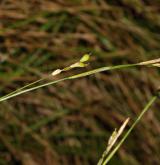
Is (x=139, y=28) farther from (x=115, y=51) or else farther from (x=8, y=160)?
(x=8, y=160)

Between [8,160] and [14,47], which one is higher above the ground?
[14,47]

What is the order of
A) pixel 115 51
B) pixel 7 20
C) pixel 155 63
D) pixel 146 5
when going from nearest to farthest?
1. pixel 155 63
2. pixel 7 20
3. pixel 115 51
4. pixel 146 5

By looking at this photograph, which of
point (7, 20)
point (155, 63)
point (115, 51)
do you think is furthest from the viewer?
point (115, 51)

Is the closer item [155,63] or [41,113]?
[155,63]

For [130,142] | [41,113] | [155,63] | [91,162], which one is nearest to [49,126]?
[41,113]

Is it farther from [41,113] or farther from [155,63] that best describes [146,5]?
[155,63]

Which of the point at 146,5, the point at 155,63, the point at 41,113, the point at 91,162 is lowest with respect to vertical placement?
the point at 91,162
